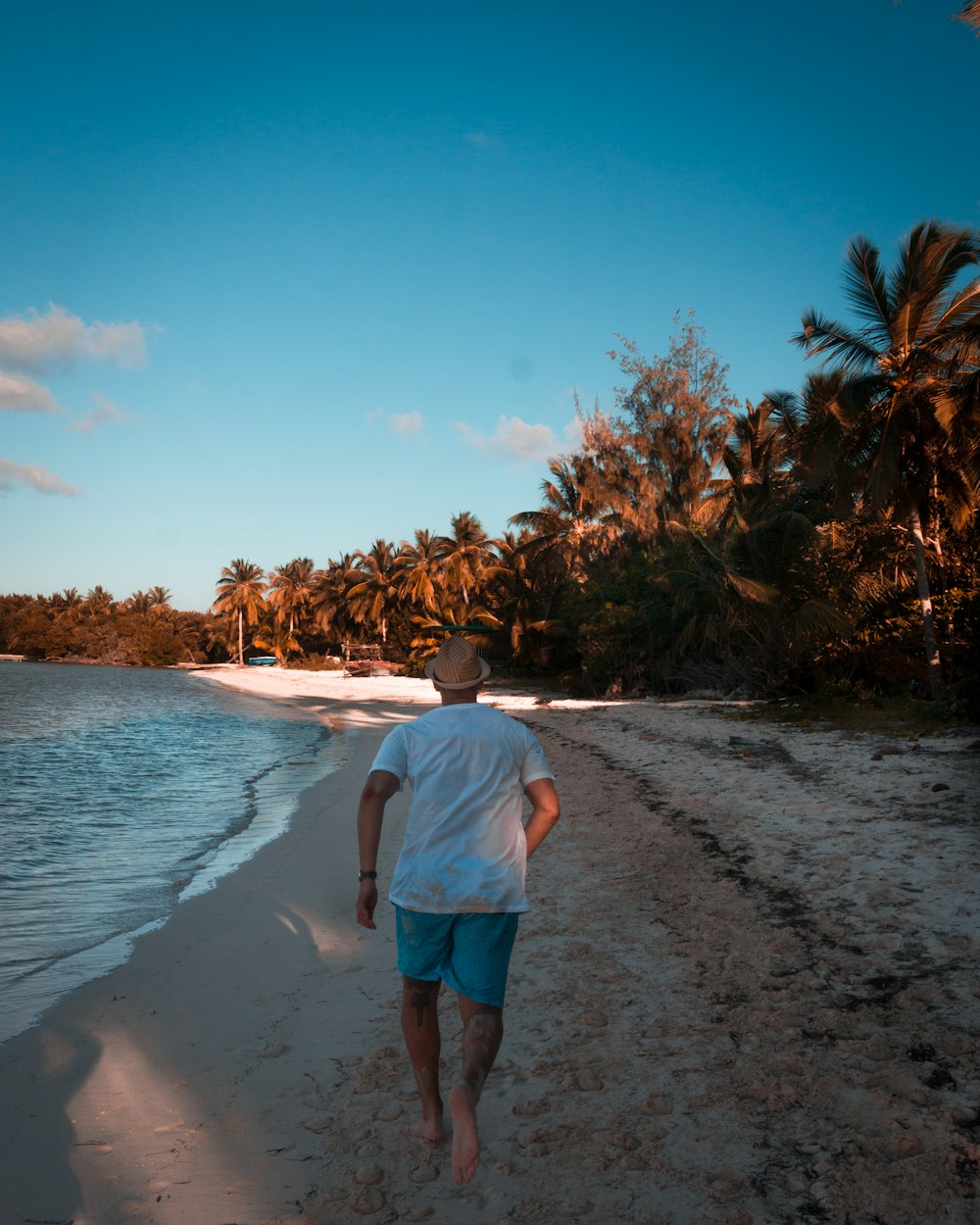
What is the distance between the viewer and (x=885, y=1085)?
320cm

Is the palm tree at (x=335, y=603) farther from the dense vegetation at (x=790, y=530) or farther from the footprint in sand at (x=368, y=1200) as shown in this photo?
the footprint in sand at (x=368, y=1200)

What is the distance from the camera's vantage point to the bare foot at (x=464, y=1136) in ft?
8.61

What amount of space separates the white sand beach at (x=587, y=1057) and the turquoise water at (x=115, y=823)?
0.52 meters

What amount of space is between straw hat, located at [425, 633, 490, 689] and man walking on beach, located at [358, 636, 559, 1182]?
11 cm

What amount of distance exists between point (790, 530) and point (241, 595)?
69311 mm

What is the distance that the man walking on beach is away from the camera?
2.78 m

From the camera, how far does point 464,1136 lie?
2654 mm

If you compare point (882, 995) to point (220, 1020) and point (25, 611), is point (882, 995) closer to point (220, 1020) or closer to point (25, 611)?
point (220, 1020)

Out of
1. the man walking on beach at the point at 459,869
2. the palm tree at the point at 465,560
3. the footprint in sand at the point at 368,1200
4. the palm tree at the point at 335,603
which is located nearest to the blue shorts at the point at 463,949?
the man walking on beach at the point at 459,869

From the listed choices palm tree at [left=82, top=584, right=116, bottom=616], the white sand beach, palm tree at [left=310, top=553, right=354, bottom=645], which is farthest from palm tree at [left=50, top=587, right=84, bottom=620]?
the white sand beach

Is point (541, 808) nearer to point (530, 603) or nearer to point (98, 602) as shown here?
point (530, 603)

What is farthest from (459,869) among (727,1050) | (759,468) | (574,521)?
(574,521)

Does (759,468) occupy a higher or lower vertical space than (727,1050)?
higher

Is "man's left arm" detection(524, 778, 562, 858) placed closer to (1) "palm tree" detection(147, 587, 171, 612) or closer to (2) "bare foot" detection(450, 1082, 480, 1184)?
(2) "bare foot" detection(450, 1082, 480, 1184)
